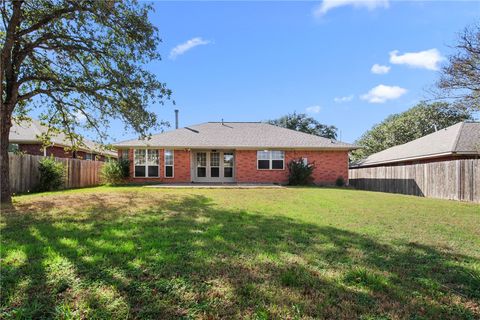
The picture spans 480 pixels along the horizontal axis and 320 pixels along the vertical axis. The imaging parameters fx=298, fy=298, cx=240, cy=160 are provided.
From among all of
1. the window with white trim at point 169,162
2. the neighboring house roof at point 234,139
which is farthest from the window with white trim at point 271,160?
the window with white trim at point 169,162

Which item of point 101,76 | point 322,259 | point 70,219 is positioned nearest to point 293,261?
point 322,259

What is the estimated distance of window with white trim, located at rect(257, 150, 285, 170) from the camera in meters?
20.3

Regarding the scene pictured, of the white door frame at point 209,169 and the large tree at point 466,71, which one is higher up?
the large tree at point 466,71

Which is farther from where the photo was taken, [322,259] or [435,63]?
[435,63]

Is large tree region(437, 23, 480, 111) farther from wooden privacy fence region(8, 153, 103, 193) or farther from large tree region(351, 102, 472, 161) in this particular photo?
large tree region(351, 102, 472, 161)

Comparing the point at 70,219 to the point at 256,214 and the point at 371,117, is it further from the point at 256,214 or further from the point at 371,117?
the point at 371,117

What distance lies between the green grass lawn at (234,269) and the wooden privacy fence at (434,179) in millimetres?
7138

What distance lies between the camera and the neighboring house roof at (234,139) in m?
19.8

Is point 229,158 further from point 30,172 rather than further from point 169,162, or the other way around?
point 30,172

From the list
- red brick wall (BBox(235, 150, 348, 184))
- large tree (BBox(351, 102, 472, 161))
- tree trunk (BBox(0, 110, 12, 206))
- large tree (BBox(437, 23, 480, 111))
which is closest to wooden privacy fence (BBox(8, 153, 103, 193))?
tree trunk (BBox(0, 110, 12, 206))

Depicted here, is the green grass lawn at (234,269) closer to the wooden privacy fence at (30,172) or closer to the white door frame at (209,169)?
the wooden privacy fence at (30,172)

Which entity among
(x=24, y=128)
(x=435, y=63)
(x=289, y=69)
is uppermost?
(x=289, y=69)

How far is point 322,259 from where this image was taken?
413cm

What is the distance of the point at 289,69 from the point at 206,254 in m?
16.1
